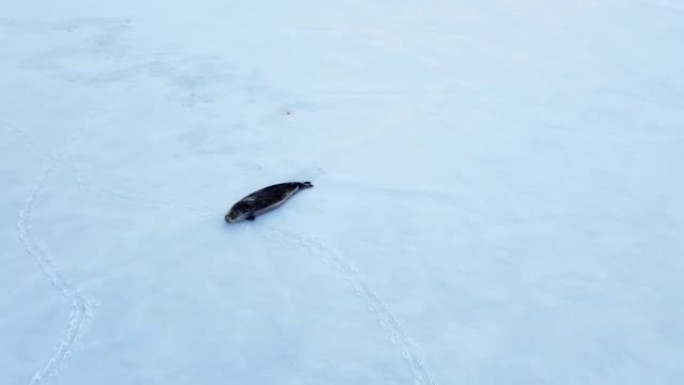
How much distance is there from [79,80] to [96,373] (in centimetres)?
393

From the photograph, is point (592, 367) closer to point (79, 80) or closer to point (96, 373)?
point (96, 373)

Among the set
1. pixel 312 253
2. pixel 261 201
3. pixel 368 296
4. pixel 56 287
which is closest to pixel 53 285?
pixel 56 287

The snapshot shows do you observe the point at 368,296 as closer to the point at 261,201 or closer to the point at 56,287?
the point at 261,201

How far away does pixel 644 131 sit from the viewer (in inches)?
231

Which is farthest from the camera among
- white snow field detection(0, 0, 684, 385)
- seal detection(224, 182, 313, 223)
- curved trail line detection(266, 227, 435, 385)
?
seal detection(224, 182, 313, 223)

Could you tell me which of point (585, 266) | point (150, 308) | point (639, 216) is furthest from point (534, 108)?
point (150, 308)

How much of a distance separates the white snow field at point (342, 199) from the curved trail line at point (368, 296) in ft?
0.05

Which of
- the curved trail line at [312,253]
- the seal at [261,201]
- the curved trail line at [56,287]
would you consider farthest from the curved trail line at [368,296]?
the curved trail line at [56,287]

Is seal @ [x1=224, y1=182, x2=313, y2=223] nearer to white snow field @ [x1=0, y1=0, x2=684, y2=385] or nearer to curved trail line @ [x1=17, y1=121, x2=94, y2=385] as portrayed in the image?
white snow field @ [x1=0, y1=0, x2=684, y2=385]

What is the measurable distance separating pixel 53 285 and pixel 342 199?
86.7 inches

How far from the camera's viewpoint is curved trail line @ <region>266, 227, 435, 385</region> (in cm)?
372

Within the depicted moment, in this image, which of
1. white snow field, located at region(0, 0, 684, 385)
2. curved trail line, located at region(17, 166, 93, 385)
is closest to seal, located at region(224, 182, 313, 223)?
white snow field, located at region(0, 0, 684, 385)

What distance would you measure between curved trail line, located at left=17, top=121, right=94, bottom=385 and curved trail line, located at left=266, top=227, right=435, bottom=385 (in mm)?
1406

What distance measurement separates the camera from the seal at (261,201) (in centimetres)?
475
